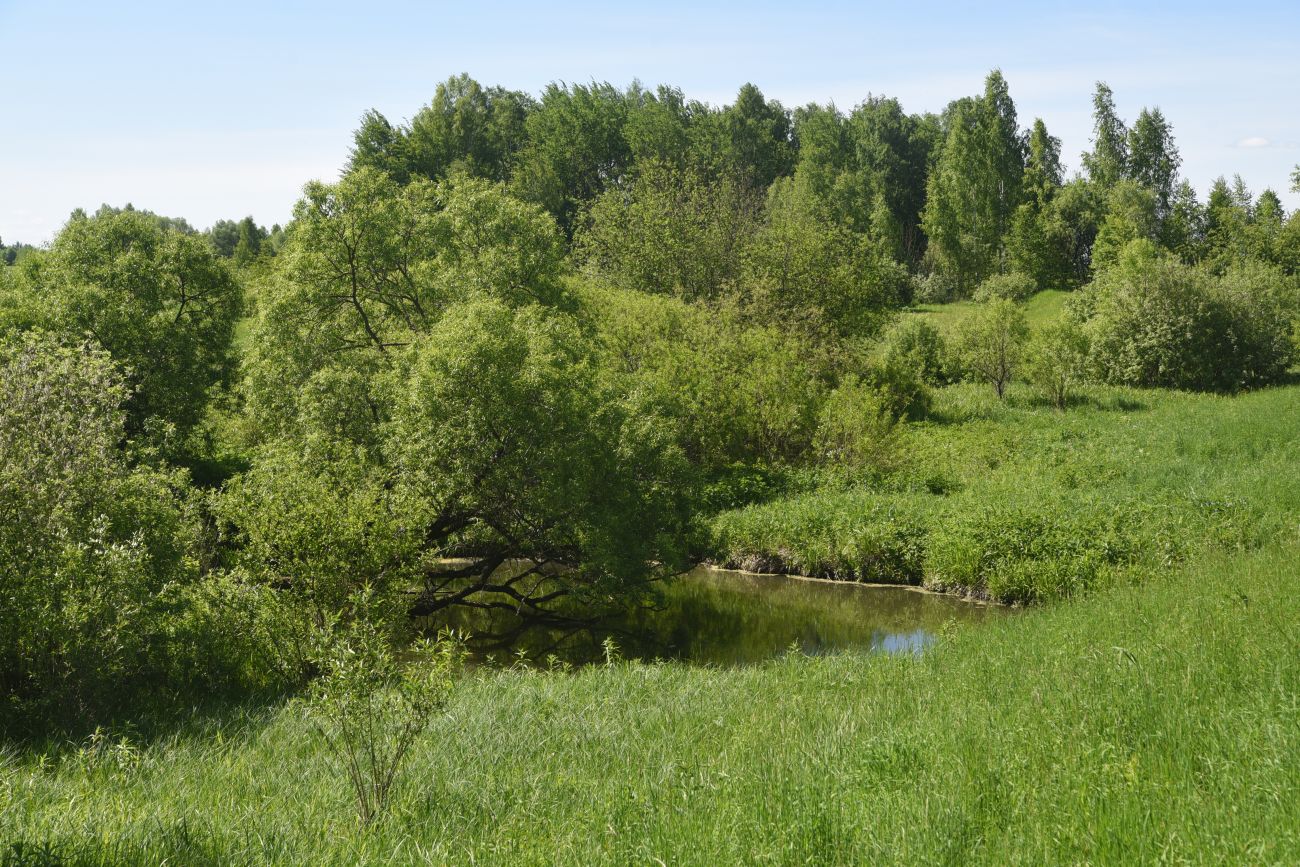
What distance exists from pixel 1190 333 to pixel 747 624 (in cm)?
2812

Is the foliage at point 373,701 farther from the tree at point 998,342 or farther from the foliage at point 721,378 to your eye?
the tree at point 998,342

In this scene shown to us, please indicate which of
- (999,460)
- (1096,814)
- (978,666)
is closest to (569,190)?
(999,460)

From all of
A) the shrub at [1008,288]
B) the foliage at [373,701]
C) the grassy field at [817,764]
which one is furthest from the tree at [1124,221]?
the foliage at [373,701]

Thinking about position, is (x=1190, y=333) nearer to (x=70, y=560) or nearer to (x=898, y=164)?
(x=70, y=560)

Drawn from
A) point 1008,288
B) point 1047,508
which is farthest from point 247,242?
point 1047,508

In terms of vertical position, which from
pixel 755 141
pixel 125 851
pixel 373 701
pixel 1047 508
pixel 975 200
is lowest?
pixel 1047 508

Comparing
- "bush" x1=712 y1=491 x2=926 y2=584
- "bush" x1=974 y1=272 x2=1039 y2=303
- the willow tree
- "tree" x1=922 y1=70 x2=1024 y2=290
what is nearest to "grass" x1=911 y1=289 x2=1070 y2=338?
"bush" x1=974 y1=272 x2=1039 y2=303

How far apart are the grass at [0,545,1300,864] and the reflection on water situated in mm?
6204

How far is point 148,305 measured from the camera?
27.2m

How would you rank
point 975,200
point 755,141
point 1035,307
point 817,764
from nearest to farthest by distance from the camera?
point 817,764 → point 1035,307 → point 975,200 → point 755,141

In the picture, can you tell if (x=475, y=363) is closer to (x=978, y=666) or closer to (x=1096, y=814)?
(x=978, y=666)

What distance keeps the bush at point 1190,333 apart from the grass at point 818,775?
31.2 m

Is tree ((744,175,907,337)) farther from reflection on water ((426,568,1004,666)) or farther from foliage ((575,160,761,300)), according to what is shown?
reflection on water ((426,568,1004,666))

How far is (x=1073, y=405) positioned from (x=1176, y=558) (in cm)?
2042
